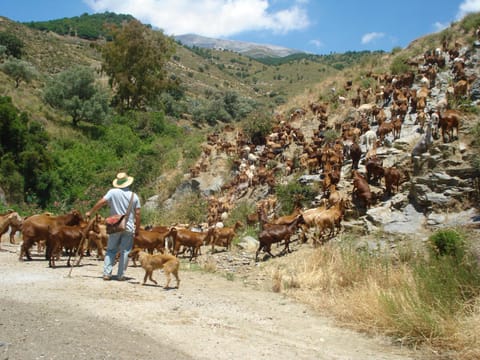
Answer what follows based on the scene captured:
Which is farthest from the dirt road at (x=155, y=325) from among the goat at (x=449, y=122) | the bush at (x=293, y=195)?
the goat at (x=449, y=122)

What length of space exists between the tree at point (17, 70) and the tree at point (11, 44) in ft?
38.9

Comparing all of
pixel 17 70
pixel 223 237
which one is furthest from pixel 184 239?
pixel 17 70

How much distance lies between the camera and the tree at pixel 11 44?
5206cm

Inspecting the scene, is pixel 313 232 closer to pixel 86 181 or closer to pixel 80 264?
pixel 80 264

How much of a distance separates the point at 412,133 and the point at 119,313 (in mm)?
12180

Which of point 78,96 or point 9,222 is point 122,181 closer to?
point 9,222

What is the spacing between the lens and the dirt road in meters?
5.51

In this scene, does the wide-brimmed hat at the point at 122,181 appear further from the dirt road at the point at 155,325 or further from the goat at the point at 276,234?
the goat at the point at 276,234

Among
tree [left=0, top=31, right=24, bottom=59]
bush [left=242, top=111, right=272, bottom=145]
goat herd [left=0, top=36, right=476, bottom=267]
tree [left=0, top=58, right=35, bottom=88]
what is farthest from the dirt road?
tree [left=0, top=31, right=24, bottom=59]

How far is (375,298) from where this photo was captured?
751 centimetres

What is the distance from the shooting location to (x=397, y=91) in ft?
63.3

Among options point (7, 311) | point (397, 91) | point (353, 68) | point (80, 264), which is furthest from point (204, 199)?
point (7, 311)

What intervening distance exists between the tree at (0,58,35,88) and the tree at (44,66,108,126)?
5.38m

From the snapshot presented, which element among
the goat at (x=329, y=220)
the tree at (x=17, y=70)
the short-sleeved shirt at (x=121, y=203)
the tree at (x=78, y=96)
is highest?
the tree at (x=17, y=70)
